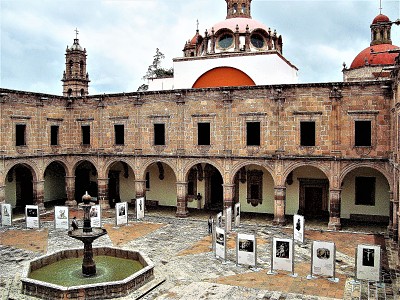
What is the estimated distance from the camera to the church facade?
63.8 feet

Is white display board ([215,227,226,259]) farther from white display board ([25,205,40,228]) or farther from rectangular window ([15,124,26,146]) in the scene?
rectangular window ([15,124,26,146])

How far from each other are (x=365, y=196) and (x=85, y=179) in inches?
700

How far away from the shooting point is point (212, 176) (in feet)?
82.0

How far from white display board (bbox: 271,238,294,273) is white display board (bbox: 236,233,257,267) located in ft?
2.30

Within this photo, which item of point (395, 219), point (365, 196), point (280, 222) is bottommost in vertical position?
point (280, 222)

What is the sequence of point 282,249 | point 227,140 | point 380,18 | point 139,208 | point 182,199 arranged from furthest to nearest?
point 380,18 → point 182,199 → point 139,208 → point 227,140 → point 282,249

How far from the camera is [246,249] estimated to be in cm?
1398

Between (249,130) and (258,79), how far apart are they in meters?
5.76

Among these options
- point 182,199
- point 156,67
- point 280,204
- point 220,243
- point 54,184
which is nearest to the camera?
point 220,243

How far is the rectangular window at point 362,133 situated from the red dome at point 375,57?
50.8 ft

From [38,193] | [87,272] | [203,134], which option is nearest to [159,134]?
[203,134]

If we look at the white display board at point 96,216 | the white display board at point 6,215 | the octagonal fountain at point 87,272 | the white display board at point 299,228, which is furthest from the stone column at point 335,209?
the white display board at point 6,215

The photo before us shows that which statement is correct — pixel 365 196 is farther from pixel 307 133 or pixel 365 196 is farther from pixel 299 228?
pixel 299 228

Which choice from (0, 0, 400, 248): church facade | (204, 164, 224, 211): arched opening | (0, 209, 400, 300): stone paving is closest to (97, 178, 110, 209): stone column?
(0, 0, 400, 248): church facade
